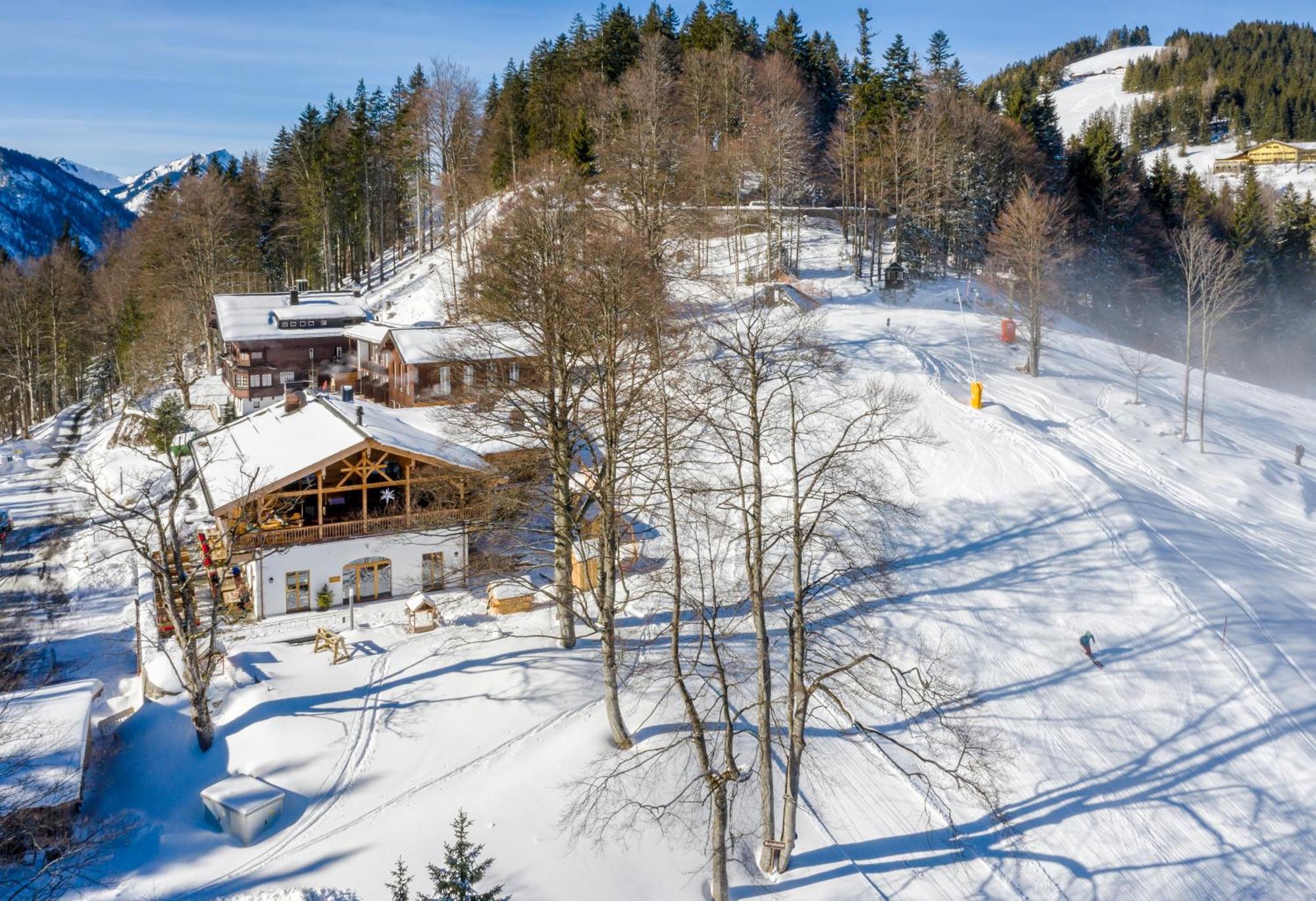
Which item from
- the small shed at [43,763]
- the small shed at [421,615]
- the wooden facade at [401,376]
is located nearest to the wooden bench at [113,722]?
the small shed at [43,763]

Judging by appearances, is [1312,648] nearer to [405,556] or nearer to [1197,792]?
[1197,792]

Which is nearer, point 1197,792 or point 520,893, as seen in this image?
point 520,893

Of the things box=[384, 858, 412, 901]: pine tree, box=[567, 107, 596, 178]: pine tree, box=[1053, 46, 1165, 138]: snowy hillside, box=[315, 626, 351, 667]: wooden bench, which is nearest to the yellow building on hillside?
box=[1053, 46, 1165, 138]: snowy hillside

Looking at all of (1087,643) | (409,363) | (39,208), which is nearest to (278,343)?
(409,363)

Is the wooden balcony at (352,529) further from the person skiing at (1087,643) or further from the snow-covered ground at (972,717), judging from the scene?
the person skiing at (1087,643)

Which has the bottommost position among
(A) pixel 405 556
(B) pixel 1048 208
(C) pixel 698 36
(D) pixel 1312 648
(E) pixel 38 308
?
(D) pixel 1312 648

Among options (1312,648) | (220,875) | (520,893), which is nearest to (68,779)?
(220,875)
